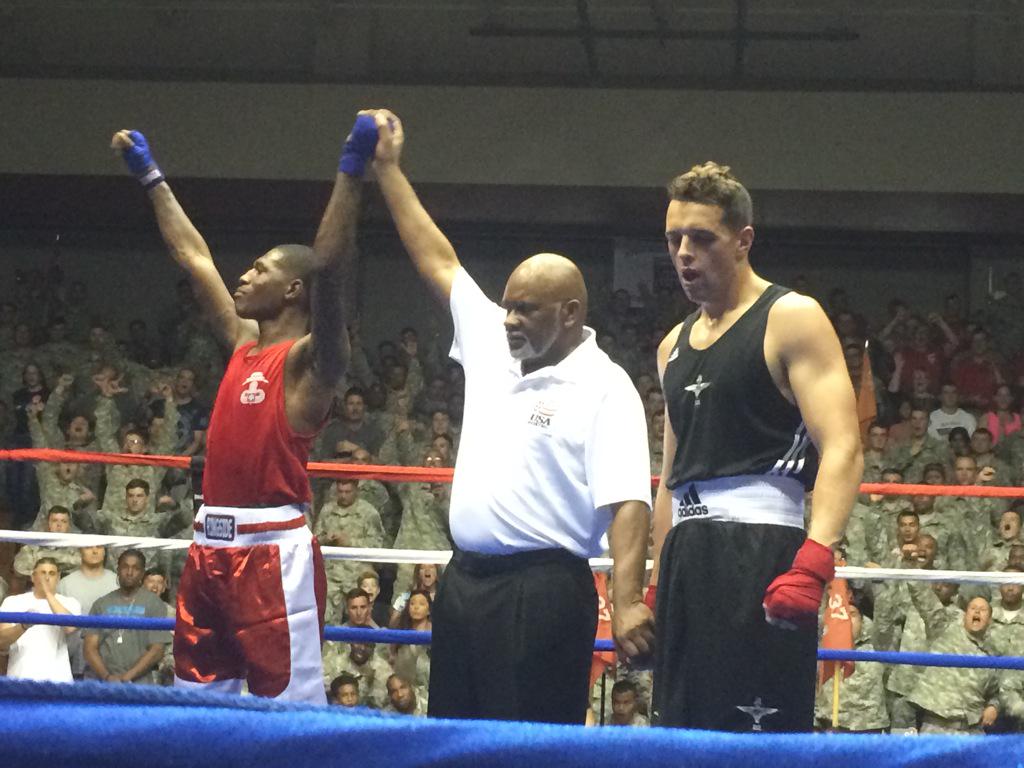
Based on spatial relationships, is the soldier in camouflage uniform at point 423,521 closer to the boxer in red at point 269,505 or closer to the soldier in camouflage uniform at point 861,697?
the soldier in camouflage uniform at point 861,697

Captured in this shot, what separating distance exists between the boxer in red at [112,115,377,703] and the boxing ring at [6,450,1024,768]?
1.76 meters

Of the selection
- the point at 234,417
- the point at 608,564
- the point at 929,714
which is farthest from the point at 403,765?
the point at 929,714

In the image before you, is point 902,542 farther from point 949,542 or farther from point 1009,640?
point 1009,640

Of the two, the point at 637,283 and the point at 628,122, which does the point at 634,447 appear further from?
the point at 637,283

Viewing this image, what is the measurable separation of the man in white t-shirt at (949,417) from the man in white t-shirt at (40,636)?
4565 mm

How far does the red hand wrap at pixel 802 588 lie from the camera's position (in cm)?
181

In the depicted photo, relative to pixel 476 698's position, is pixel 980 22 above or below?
above

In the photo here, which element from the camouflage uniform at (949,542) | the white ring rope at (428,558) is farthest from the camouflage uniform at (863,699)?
the white ring rope at (428,558)

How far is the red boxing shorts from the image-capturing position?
254cm

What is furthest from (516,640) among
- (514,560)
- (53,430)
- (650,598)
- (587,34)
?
(587,34)

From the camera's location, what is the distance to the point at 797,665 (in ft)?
6.63

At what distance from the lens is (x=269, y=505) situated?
2621 millimetres

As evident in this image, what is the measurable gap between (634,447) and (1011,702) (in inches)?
152

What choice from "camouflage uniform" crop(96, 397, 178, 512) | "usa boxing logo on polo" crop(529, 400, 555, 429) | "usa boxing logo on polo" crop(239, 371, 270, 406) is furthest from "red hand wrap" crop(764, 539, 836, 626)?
"camouflage uniform" crop(96, 397, 178, 512)
